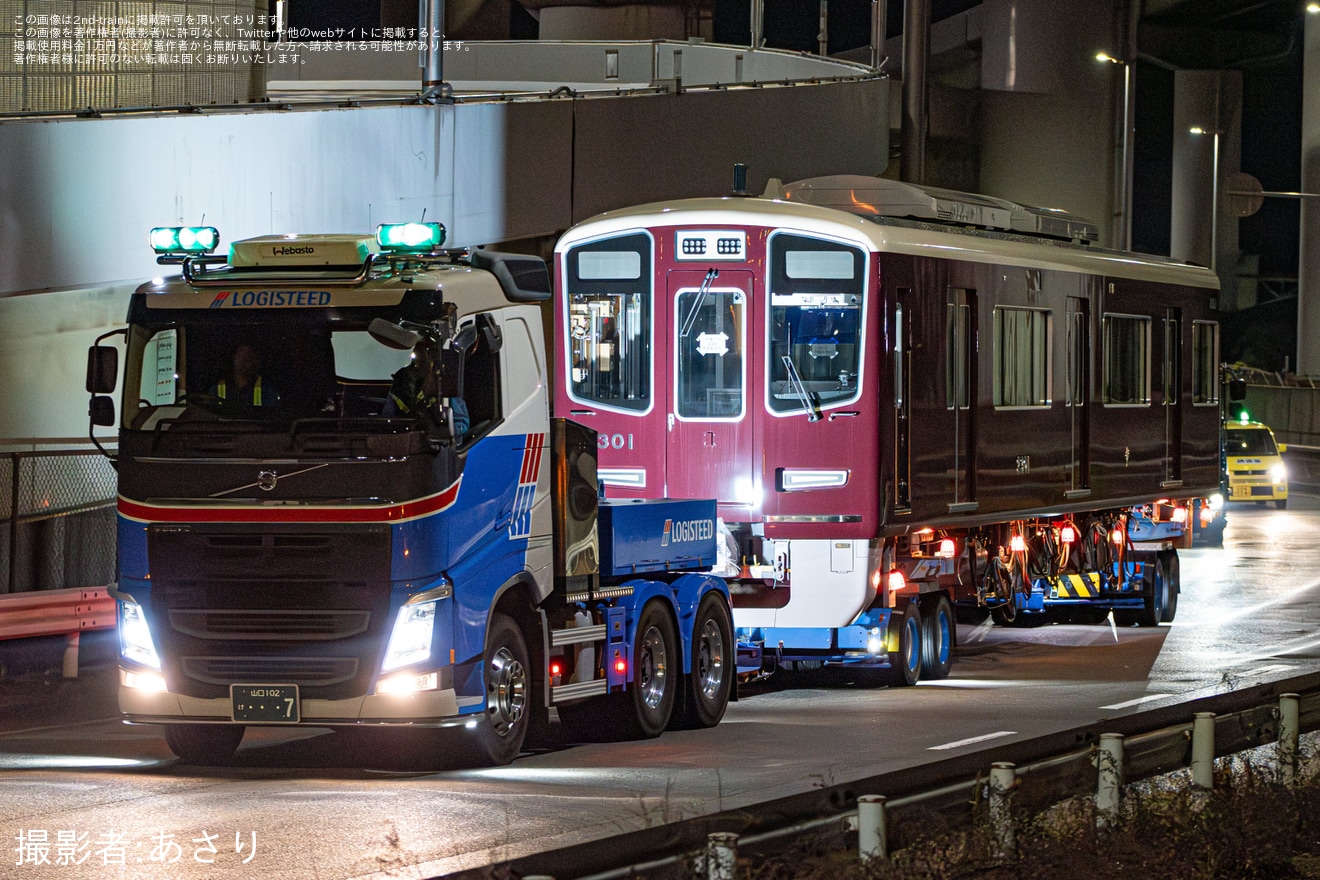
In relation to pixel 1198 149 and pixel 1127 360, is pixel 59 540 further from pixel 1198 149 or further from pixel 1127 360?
pixel 1198 149

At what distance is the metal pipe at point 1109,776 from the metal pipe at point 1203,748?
2.71 feet

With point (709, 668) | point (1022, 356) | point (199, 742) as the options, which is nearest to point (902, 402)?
point (1022, 356)

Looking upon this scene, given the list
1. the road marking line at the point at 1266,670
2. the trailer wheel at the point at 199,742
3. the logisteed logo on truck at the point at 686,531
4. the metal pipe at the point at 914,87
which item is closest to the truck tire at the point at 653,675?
the logisteed logo on truck at the point at 686,531

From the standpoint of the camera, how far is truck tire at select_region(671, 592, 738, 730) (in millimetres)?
14391

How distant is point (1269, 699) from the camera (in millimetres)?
9734

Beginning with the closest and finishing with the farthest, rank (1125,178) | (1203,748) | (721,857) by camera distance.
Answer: (721,857)
(1203,748)
(1125,178)

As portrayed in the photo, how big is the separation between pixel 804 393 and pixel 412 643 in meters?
5.96

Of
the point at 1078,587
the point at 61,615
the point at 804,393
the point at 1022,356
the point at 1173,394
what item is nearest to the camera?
the point at 61,615

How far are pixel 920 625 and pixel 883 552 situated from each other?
1327mm

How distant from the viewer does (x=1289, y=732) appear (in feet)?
31.4

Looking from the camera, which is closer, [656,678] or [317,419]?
[317,419]

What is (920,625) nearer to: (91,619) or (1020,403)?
(1020,403)

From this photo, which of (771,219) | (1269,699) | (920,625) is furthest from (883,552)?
(1269,699)

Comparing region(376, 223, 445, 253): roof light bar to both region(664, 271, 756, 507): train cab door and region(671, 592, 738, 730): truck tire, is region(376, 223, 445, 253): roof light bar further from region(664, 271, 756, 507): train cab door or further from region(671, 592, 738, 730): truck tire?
region(664, 271, 756, 507): train cab door
